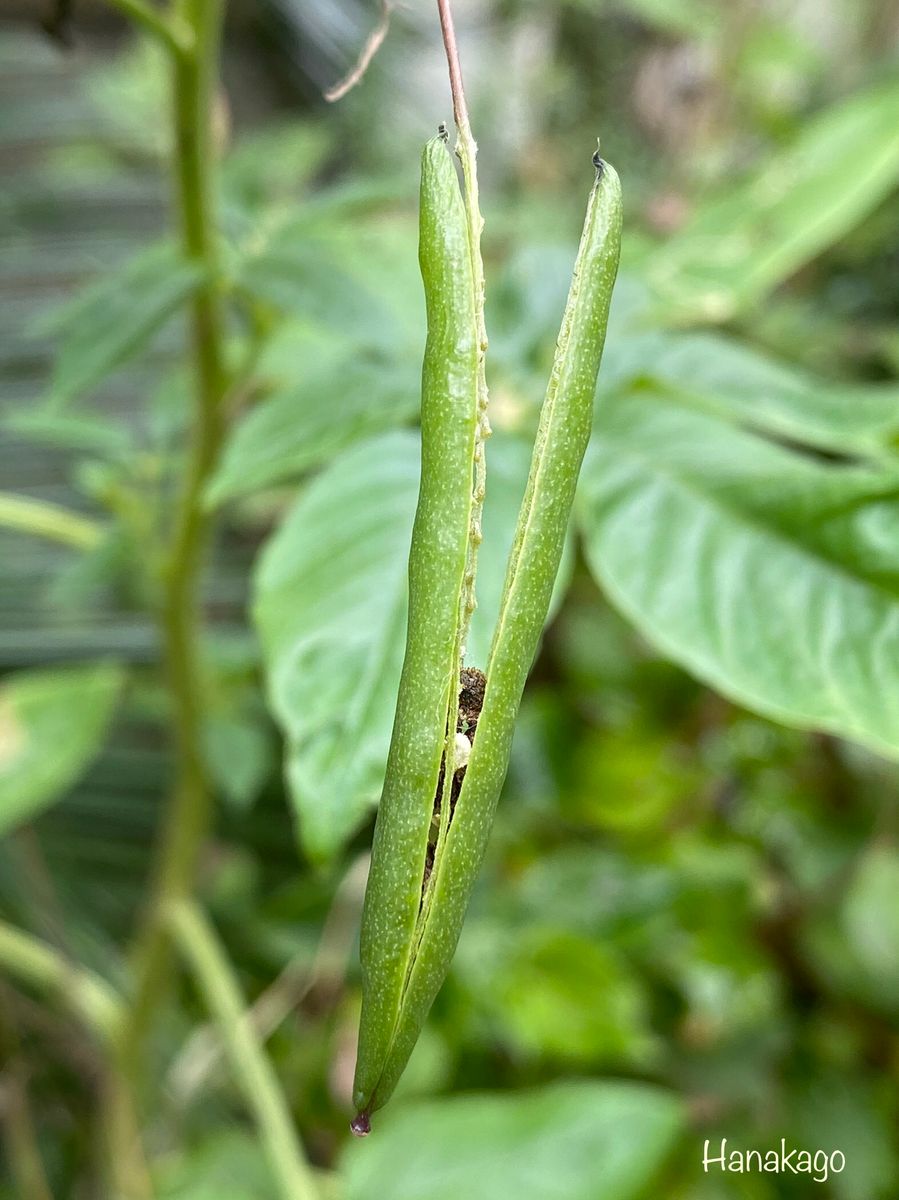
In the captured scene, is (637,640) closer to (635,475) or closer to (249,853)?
(249,853)

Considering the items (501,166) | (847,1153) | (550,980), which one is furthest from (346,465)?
(501,166)

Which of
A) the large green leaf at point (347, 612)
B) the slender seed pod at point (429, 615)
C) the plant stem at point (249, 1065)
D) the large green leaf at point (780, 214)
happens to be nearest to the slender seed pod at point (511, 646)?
the slender seed pod at point (429, 615)

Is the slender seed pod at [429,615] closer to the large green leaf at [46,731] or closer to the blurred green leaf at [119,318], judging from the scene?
the blurred green leaf at [119,318]

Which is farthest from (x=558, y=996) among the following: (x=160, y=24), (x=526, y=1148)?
(x=160, y=24)

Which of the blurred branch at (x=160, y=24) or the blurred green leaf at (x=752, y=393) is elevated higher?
the blurred branch at (x=160, y=24)

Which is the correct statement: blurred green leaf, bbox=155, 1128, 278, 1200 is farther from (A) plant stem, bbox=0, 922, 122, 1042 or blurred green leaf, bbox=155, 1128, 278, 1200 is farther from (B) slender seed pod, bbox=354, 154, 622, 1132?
(B) slender seed pod, bbox=354, 154, 622, 1132

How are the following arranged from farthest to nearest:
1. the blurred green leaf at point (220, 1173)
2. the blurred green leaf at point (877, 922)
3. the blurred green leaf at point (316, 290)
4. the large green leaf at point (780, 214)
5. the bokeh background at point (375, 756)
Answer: the blurred green leaf at point (877, 922) → the large green leaf at point (780, 214) → the blurred green leaf at point (220, 1173) → the bokeh background at point (375, 756) → the blurred green leaf at point (316, 290)
